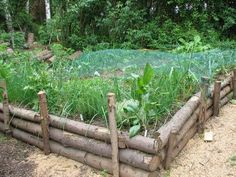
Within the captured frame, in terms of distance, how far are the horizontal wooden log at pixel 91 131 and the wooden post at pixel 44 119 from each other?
73 mm

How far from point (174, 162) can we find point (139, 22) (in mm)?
6493

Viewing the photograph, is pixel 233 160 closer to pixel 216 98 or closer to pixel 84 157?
pixel 216 98

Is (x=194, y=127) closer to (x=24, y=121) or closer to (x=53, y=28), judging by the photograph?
(x=24, y=121)

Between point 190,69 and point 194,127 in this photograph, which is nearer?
point 194,127

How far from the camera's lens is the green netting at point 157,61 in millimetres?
5234

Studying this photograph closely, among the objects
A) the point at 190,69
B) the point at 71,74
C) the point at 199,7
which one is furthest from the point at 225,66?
the point at 199,7

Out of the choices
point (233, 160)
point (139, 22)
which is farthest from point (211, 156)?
point (139, 22)

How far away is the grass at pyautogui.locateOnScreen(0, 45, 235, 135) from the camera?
3785 mm

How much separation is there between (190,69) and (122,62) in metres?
1.41

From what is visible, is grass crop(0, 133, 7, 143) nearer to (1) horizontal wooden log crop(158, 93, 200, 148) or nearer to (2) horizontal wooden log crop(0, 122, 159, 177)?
(2) horizontal wooden log crop(0, 122, 159, 177)

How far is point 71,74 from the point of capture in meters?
5.24

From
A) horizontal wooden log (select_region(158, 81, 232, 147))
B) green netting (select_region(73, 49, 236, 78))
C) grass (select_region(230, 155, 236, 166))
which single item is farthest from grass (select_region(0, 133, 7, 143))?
grass (select_region(230, 155, 236, 166))

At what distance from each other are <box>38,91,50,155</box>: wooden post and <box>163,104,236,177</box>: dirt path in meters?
1.38

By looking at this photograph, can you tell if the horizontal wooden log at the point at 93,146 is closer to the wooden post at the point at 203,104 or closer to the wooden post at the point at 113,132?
the wooden post at the point at 113,132
